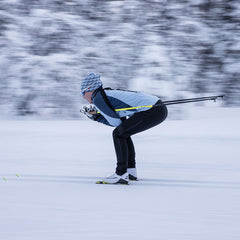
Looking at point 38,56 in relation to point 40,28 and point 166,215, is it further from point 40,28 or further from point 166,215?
point 166,215

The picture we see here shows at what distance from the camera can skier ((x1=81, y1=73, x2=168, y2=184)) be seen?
4688 millimetres

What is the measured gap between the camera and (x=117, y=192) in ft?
14.8

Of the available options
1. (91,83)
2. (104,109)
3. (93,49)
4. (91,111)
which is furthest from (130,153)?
(93,49)

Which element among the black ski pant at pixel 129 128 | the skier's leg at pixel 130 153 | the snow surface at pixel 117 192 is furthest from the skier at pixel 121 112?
the snow surface at pixel 117 192

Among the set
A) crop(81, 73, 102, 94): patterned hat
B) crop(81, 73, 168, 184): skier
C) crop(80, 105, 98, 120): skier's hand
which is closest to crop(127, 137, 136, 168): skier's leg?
crop(81, 73, 168, 184): skier

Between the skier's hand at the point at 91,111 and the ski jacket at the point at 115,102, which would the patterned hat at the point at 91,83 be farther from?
the skier's hand at the point at 91,111

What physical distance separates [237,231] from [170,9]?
1409 cm

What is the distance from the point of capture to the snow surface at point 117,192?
3.28 m

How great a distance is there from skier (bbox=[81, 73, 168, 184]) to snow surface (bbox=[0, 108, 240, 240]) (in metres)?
0.29

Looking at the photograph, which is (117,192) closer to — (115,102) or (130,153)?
(130,153)

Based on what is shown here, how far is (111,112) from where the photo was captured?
4.67 metres

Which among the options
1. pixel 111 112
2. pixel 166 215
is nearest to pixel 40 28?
pixel 111 112

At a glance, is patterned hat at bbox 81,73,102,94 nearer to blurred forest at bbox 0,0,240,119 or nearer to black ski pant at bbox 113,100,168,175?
black ski pant at bbox 113,100,168,175

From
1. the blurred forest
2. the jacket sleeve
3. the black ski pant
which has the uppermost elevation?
the jacket sleeve
